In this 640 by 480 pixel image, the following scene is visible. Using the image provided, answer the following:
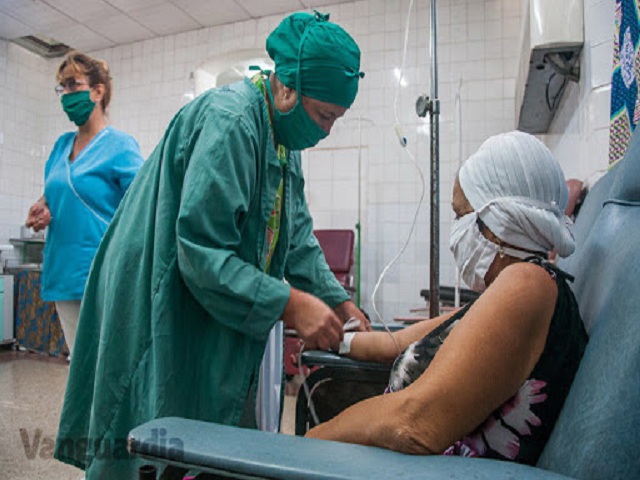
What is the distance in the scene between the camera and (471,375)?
60cm

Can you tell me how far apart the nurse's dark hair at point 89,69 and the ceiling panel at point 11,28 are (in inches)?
132

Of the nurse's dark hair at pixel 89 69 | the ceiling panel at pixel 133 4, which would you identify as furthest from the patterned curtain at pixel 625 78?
the ceiling panel at pixel 133 4

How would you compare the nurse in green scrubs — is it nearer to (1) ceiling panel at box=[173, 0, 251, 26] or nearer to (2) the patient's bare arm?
(2) the patient's bare arm

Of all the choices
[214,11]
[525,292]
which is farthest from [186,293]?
[214,11]

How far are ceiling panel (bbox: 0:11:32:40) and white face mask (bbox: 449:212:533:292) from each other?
16.1ft

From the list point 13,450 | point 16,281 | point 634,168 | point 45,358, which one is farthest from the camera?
point 16,281

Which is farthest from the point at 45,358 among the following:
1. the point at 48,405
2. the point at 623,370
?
Answer: the point at 623,370

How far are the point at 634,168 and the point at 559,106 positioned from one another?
81.9 inches

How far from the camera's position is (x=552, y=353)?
0.66m

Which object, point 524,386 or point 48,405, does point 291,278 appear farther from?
point 48,405

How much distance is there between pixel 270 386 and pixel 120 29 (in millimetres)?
4363

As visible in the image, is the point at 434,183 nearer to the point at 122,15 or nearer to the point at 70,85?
the point at 70,85

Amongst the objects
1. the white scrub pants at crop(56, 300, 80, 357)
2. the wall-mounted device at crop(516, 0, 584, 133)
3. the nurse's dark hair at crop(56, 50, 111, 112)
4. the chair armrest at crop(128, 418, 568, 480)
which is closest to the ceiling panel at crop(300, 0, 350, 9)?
the wall-mounted device at crop(516, 0, 584, 133)

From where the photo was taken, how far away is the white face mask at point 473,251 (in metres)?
0.80
